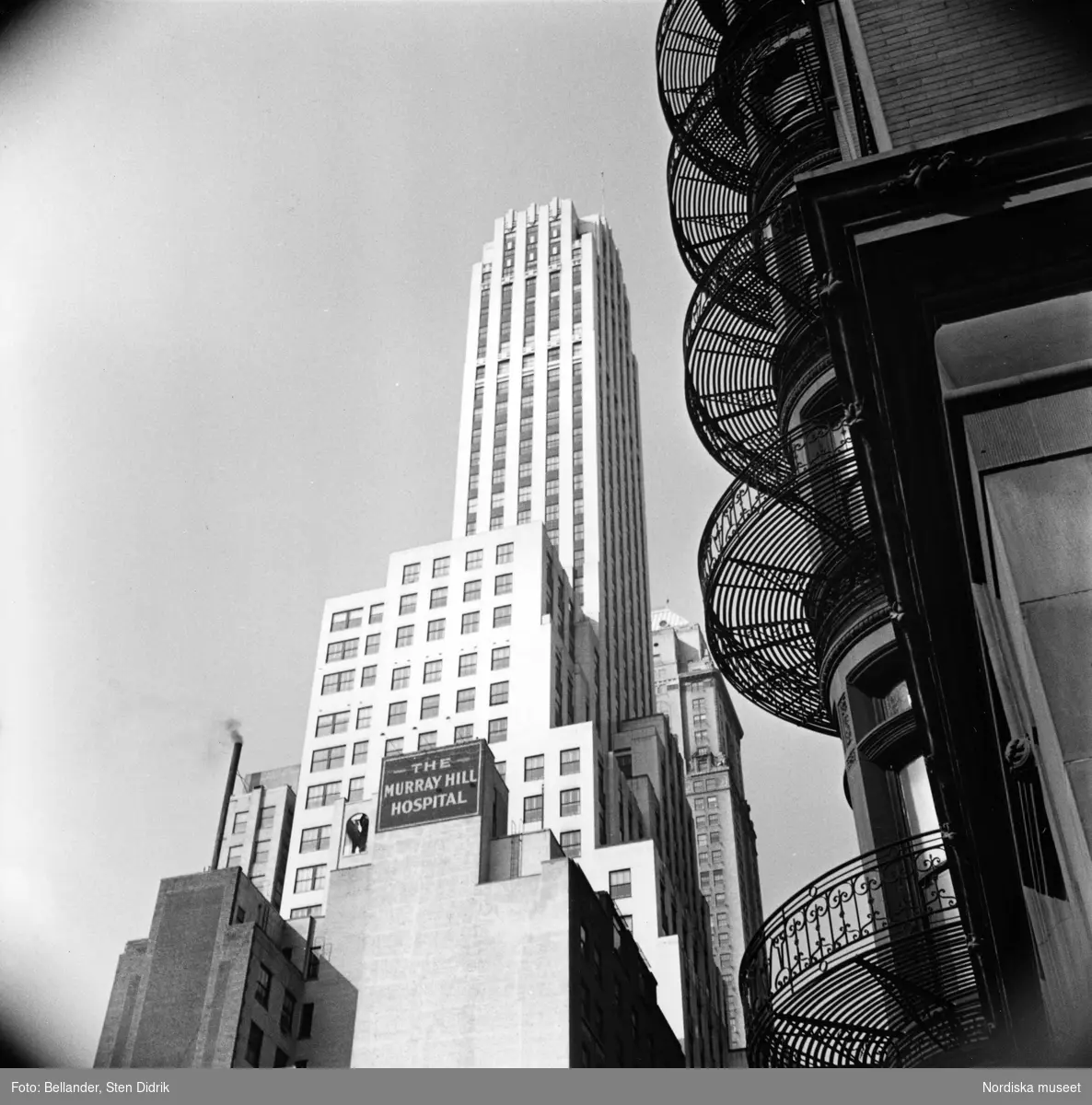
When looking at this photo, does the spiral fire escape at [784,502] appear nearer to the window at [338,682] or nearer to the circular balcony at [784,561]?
the circular balcony at [784,561]

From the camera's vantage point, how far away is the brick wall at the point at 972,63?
1304cm

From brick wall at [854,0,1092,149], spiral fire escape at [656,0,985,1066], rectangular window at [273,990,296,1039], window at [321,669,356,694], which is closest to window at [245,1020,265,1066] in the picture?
rectangular window at [273,990,296,1039]

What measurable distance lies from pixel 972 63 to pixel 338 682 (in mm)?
103728

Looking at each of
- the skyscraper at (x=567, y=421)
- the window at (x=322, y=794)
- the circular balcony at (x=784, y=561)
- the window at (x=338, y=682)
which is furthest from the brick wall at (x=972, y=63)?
the skyscraper at (x=567, y=421)

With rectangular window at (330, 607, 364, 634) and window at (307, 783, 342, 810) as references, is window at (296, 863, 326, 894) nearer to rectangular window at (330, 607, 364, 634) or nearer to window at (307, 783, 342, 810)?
window at (307, 783, 342, 810)

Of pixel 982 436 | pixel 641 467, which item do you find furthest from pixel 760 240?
pixel 641 467

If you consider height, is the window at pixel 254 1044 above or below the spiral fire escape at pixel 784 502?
above

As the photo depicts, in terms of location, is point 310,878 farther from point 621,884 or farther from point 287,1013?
point 621,884

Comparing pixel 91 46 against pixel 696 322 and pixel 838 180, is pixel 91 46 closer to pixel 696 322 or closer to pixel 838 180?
pixel 696 322

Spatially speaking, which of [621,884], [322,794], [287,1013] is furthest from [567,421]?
[287,1013]

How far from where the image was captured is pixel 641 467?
154 metres

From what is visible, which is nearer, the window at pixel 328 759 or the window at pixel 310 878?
the window at pixel 310 878

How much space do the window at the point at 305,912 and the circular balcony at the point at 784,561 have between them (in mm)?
82757

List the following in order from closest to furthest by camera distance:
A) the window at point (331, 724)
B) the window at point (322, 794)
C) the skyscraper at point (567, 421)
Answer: the window at point (322, 794)
the window at point (331, 724)
the skyscraper at point (567, 421)
